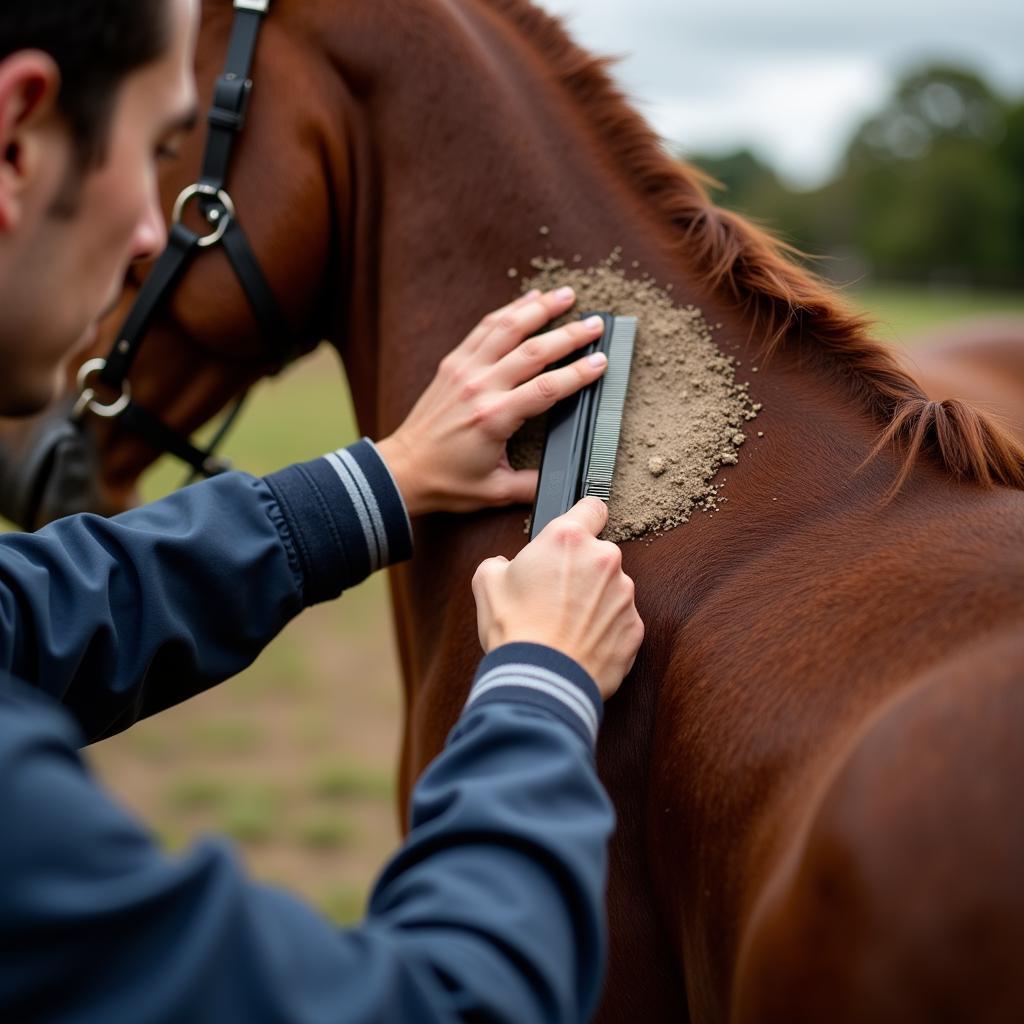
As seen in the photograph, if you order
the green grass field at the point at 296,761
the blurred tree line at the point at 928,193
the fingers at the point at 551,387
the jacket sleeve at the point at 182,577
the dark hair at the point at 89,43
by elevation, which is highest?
the dark hair at the point at 89,43

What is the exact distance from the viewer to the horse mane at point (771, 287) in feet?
4.55

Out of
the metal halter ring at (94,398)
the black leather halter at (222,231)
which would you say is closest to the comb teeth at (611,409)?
the black leather halter at (222,231)

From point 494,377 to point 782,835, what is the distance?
0.82 meters

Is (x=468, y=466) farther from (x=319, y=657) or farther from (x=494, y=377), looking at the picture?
(x=319, y=657)

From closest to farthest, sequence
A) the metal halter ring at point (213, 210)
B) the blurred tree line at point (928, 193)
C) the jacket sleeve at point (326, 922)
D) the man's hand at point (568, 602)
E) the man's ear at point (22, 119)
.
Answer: the jacket sleeve at point (326, 922) → the man's ear at point (22, 119) → the man's hand at point (568, 602) → the metal halter ring at point (213, 210) → the blurred tree line at point (928, 193)

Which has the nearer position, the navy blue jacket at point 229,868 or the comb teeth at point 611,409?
the navy blue jacket at point 229,868

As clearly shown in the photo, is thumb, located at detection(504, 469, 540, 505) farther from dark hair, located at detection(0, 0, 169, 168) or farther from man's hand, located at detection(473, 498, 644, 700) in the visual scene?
dark hair, located at detection(0, 0, 169, 168)

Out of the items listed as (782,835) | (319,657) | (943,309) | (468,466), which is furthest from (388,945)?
(943,309)

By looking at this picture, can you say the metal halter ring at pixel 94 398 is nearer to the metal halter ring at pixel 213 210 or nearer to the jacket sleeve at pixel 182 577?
the metal halter ring at pixel 213 210

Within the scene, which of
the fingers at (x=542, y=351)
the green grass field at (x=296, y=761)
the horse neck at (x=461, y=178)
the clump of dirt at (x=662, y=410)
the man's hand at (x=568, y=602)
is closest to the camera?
the man's hand at (x=568, y=602)

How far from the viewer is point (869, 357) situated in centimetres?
152

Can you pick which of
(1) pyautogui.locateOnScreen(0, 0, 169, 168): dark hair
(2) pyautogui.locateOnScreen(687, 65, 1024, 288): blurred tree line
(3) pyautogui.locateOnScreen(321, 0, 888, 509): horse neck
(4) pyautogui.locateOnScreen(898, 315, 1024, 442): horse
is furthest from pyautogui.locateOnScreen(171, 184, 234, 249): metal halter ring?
(2) pyautogui.locateOnScreen(687, 65, 1024, 288): blurred tree line

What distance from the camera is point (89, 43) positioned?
952mm

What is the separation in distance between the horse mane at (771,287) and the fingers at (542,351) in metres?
0.22
